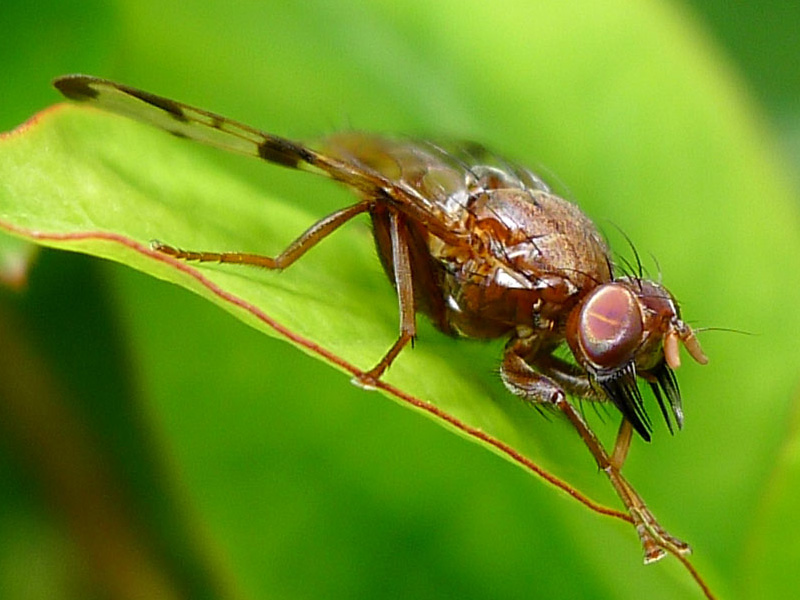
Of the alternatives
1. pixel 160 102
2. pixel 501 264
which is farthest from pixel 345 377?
pixel 160 102

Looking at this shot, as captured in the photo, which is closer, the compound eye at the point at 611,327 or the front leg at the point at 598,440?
the front leg at the point at 598,440

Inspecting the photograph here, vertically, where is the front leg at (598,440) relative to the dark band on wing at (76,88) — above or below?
below

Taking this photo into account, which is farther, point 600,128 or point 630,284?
point 600,128

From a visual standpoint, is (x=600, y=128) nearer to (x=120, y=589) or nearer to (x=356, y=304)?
(x=356, y=304)

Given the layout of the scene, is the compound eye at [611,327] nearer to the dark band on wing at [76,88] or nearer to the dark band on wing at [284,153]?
the dark band on wing at [284,153]

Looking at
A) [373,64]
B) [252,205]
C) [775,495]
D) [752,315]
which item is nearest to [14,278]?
[252,205]

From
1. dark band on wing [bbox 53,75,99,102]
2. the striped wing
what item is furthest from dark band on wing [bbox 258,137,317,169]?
dark band on wing [bbox 53,75,99,102]

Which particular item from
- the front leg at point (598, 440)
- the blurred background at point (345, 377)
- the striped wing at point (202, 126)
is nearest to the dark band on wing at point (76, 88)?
the striped wing at point (202, 126)
